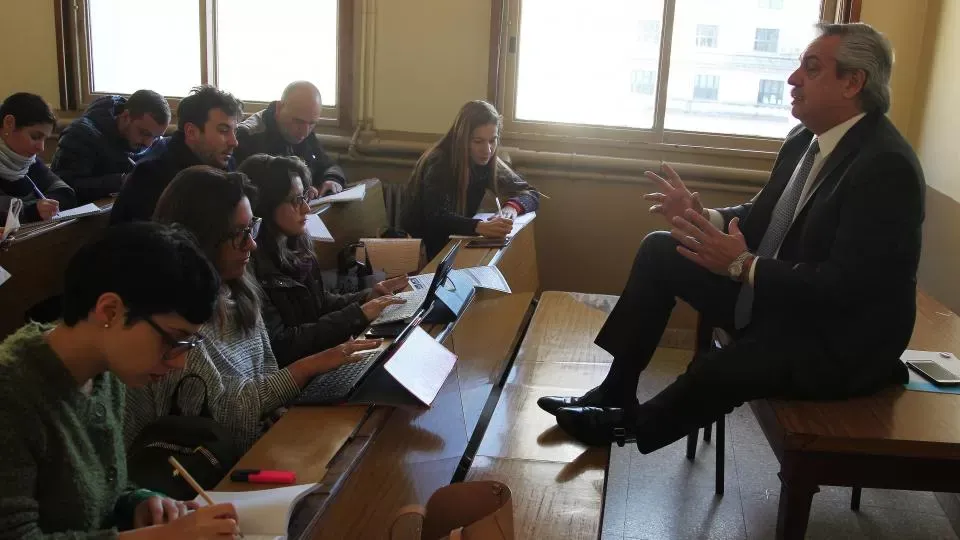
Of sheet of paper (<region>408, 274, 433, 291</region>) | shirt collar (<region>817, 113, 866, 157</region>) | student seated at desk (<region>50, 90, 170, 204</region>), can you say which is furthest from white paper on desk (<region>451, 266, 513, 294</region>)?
student seated at desk (<region>50, 90, 170, 204</region>)

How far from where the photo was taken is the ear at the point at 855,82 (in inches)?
102

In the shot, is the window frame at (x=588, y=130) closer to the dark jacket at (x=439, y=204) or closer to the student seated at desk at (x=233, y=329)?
the dark jacket at (x=439, y=204)

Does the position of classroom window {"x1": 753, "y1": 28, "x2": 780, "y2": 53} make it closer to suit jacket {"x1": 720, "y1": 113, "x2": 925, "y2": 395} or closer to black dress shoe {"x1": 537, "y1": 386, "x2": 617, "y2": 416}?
suit jacket {"x1": 720, "y1": 113, "x2": 925, "y2": 395}

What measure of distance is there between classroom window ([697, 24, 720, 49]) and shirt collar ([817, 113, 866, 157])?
2.49 metres

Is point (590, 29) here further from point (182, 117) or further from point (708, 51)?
point (182, 117)

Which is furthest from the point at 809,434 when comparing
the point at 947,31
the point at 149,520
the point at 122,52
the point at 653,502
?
the point at 122,52

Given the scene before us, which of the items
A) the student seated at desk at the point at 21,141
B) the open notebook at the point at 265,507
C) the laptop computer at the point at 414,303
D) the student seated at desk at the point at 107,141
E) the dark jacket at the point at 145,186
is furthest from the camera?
the student seated at desk at the point at 107,141

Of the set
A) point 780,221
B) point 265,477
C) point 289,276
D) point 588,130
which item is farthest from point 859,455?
point 588,130

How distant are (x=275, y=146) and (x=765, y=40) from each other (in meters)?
2.62

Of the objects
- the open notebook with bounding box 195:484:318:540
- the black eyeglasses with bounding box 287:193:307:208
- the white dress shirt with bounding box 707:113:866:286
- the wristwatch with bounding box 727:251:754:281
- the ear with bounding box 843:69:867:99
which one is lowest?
the open notebook with bounding box 195:484:318:540

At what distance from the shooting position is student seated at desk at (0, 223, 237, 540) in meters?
1.33

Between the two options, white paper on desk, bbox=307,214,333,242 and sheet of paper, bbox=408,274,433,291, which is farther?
white paper on desk, bbox=307,214,333,242

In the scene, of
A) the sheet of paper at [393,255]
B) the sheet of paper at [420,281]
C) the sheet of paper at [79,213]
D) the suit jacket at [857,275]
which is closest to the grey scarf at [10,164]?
the sheet of paper at [79,213]

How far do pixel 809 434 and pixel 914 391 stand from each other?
19.6 inches
